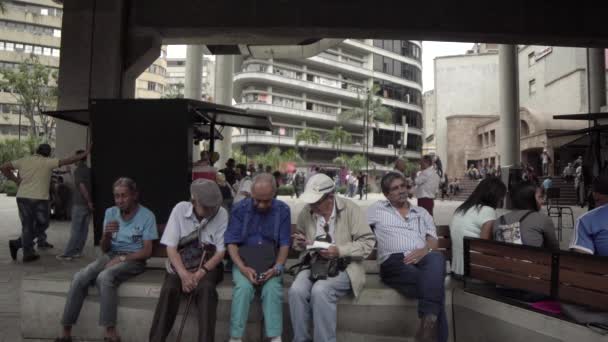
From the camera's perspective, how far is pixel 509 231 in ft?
12.3

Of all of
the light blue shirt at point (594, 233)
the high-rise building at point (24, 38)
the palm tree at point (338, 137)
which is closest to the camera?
the light blue shirt at point (594, 233)

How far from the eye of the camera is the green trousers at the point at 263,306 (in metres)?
3.36

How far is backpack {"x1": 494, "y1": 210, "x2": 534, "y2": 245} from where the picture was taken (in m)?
3.69

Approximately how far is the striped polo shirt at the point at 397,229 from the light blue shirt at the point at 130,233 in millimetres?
1938

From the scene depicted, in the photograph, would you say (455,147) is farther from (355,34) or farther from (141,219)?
(141,219)

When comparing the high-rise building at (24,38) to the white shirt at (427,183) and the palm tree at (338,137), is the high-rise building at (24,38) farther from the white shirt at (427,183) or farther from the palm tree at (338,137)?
the white shirt at (427,183)

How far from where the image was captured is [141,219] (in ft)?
13.2

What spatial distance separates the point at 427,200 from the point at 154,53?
763 centimetres

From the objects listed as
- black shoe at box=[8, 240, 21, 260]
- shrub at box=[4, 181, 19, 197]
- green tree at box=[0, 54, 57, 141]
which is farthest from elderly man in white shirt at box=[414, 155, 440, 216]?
green tree at box=[0, 54, 57, 141]

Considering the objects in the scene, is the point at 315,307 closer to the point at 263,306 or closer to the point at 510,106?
the point at 263,306

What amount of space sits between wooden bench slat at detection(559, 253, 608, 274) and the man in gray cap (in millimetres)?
2486

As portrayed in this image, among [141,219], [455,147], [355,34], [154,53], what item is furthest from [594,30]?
[455,147]

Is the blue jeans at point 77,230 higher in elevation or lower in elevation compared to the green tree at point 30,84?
lower

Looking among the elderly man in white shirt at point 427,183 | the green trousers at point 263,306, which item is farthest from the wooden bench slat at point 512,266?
the elderly man in white shirt at point 427,183
